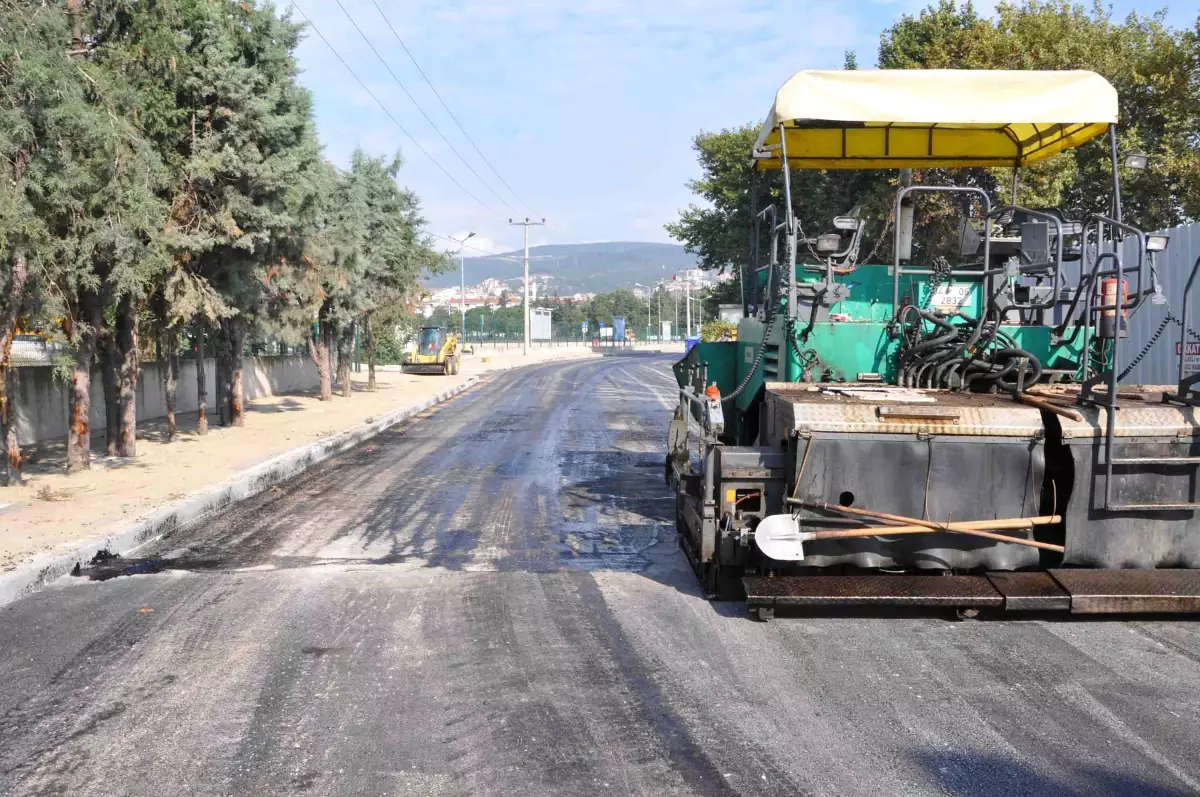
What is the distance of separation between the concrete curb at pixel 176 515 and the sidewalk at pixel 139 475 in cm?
15

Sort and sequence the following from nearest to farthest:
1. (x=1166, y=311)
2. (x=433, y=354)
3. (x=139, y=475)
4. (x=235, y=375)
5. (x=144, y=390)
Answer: (x=139, y=475)
(x=1166, y=311)
(x=235, y=375)
(x=144, y=390)
(x=433, y=354)

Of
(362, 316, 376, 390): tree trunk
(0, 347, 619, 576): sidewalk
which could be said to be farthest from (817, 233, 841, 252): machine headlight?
(362, 316, 376, 390): tree trunk

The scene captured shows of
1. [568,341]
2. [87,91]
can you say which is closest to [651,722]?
[87,91]

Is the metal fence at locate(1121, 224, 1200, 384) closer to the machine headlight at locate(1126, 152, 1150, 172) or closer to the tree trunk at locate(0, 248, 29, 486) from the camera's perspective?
the machine headlight at locate(1126, 152, 1150, 172)

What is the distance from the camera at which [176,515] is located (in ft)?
31.3

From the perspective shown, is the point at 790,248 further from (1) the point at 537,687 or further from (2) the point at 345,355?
(2) the point at 345,355

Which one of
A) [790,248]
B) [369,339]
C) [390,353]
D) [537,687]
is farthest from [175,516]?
[390,353]

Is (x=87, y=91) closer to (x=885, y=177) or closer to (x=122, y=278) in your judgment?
(x=122, y=278)

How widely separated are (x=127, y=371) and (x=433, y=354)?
27.3m

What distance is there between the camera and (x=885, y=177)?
21.2m

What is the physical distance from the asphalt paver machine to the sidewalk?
5.29m

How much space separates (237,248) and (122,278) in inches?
164

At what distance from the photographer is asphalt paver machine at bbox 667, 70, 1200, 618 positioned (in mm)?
5758

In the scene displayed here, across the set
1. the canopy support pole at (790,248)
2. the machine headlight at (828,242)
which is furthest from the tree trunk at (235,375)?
the canopy support pole at (790,248)
